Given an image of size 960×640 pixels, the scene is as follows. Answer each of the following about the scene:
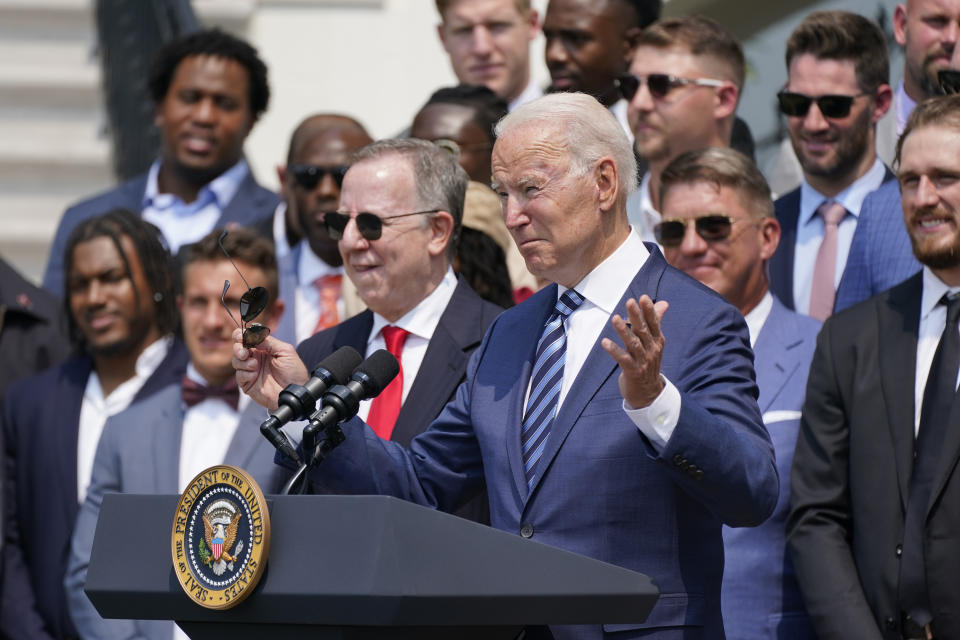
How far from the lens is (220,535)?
124 inches

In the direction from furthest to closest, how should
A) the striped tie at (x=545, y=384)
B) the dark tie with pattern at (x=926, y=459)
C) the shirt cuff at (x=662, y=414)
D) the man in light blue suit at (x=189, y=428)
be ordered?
the man in light blue suit at (x=189, y=428)
the dark tie with pattern at (x=926, y=459)
the striped tie at (x=545, y=384)
the shirt cuff at (x=662, y=414)

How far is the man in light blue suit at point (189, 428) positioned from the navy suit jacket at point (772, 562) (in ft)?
5.44

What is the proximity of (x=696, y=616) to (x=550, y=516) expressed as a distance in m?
0.39

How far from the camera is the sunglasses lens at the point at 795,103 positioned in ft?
19.4

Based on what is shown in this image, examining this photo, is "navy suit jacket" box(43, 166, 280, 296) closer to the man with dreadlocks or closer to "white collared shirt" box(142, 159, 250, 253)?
"white collared shirt" box(142, 159, 250, 253)

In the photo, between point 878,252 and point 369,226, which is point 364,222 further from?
point 878,252

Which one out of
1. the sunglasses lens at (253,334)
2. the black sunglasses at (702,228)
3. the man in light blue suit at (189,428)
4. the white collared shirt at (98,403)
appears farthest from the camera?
the white collared shirt at (98,403)

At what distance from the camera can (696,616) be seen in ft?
11.6

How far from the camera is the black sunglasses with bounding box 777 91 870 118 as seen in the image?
19.3ft

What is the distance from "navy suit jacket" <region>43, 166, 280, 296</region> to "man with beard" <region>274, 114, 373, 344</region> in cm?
49

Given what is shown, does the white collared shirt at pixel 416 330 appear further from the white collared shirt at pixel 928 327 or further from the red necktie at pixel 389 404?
the white collared shirt at pixel 928 327

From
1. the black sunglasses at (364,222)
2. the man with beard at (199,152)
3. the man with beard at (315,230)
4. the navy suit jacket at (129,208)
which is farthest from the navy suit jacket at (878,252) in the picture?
the man with beard at (199,152)

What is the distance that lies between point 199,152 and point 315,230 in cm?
128

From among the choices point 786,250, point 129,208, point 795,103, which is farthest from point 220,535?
point 129,208
